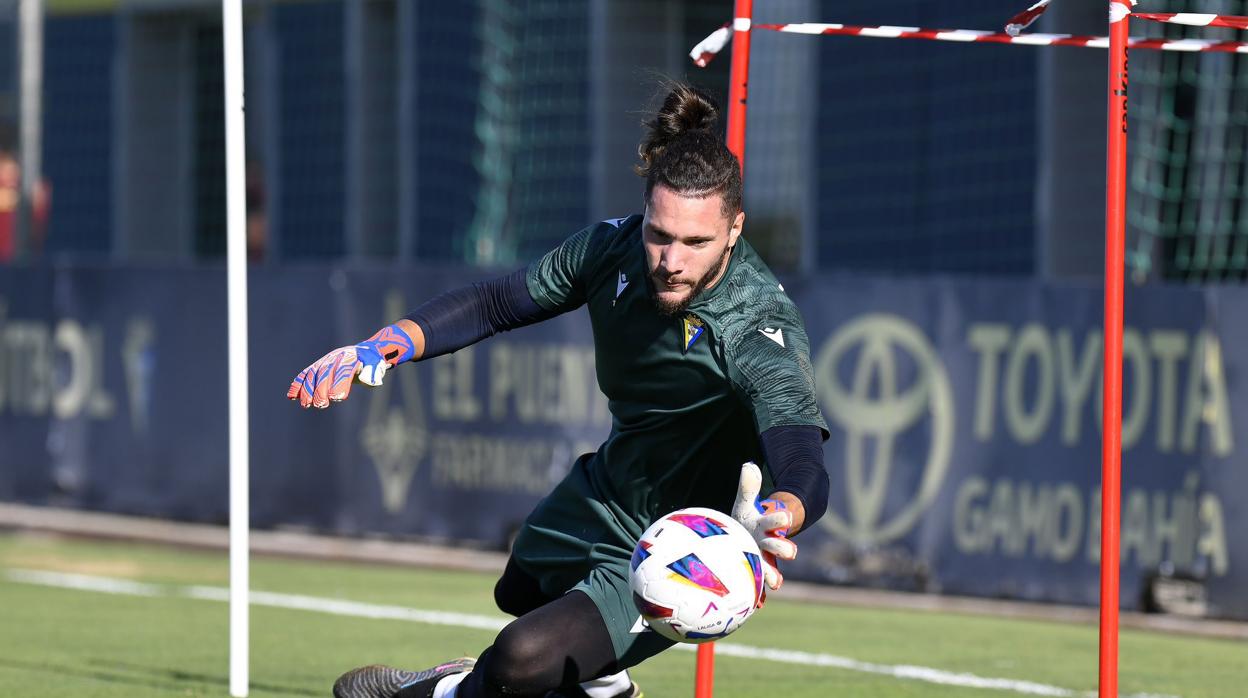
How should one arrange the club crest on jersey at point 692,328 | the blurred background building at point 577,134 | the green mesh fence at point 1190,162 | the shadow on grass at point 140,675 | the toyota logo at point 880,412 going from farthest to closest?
the blurred background building at point 577,134 → the green mesh fence at point 1190,162 → the toyota logo at point 880,412 → the shadow on grass at point 140,675 → the club crest on jersey at point 692,328

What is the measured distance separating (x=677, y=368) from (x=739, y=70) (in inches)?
68.9

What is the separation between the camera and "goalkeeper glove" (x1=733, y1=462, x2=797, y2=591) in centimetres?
471

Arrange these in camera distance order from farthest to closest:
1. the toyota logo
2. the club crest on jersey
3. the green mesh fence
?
the green mesh fence → the toyota logo → the club crest on jersey

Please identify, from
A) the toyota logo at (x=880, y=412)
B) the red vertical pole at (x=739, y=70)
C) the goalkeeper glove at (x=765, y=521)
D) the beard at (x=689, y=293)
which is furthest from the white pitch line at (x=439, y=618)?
the goalkeeper glove at (x=765, y=521)

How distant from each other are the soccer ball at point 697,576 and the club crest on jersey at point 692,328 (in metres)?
0.58

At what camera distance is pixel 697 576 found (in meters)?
4.92

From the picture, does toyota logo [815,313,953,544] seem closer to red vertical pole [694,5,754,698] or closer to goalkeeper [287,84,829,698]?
red vertical pole [694,5,754,698]

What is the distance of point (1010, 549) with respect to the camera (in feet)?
37.6

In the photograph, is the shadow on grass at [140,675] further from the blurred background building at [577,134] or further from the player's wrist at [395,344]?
the blurred background building at [577,134]

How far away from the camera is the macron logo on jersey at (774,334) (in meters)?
5.39

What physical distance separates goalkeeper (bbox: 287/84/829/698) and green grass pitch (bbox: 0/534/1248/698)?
2478mm

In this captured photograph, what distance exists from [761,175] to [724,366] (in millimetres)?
15602

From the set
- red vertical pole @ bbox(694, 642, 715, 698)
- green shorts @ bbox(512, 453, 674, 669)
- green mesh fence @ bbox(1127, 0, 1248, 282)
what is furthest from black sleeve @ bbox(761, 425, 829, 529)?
green mesh fence @ bbox(1127, 0, 1248, 282)

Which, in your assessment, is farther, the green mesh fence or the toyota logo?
the green mesh fence
